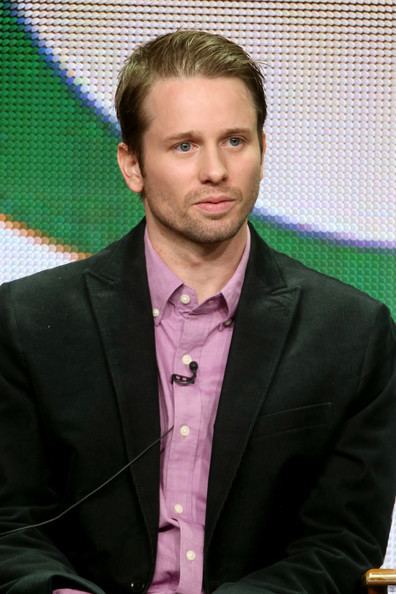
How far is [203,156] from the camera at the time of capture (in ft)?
7.99

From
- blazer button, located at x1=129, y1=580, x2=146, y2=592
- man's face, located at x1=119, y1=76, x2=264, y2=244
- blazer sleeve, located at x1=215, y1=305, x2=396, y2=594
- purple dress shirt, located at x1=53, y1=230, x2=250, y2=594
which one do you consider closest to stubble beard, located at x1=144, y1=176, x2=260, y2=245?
man's face, located at x1=119, y1=76, x2=264, y2=244

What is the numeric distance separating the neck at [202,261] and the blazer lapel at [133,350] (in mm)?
59

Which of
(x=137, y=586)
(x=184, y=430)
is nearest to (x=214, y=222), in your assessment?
(x=184, y=430)

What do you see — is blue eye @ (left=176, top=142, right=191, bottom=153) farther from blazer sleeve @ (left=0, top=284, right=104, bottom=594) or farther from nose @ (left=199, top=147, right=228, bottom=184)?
blazer sleeve @ (left=0, top=284, right=104, bottom=594)

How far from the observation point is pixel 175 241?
8.34 ft

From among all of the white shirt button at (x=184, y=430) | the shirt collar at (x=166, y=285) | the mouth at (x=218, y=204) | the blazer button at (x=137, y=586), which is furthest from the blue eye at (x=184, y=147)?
the blazer button at (x=137, y=586)

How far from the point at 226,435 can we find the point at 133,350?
0.23m

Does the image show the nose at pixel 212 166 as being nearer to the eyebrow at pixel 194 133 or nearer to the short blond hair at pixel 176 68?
the eyebrow at pixel 194 133

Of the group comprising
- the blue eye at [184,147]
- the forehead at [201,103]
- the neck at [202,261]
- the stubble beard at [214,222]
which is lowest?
the neck at [202,261]

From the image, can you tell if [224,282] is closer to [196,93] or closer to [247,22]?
[196,93]

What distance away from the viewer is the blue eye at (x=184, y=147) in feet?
8.09

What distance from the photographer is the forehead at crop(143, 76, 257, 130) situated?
2443 millimetres

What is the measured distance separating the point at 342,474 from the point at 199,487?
258 millimetres

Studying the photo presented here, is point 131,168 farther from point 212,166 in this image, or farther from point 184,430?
point 184,430
